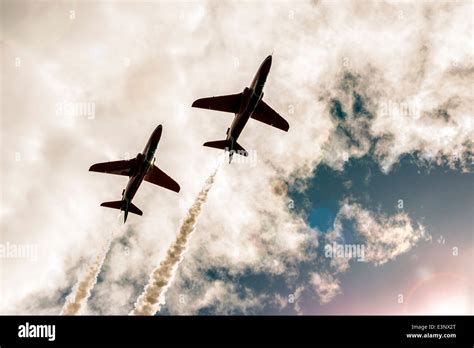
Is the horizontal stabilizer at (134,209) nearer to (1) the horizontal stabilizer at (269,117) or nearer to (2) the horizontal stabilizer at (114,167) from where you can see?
(2) the horizontal stabilizer at (114,167)

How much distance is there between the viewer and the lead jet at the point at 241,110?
59.6 metres

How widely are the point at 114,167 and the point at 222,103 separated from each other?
21855mm

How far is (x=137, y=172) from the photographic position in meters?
62.6

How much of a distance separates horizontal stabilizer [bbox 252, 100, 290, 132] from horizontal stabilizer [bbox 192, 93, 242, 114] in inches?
161

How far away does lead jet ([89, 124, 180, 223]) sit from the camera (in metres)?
61.1

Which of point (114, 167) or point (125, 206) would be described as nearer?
point (114, 167)

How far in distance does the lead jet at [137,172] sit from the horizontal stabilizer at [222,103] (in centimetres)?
889

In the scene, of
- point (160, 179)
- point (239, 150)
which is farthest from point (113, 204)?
point (239, 150)

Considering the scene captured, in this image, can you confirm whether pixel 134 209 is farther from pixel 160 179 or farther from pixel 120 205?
pixel 160 179

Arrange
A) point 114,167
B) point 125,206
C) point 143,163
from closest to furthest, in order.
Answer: point 143,163
point 114,167
point 125,206

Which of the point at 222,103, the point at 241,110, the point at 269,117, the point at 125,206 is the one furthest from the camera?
the point at 269,117
